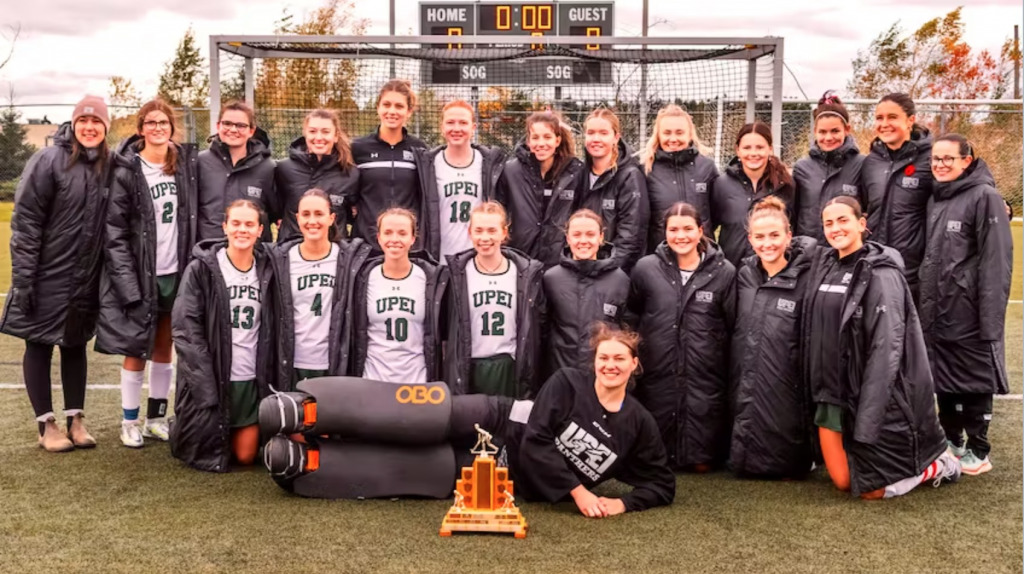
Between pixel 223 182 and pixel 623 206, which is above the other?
pixel 223 182

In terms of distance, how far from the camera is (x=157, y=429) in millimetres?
5430

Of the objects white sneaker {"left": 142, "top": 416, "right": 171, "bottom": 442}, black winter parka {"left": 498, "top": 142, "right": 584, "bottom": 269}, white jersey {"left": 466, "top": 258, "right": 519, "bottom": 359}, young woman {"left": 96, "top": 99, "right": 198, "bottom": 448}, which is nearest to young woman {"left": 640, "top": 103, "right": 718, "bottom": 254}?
black winter parka {"left": 498, "top": 142, "right": 584, "bottom": 269}

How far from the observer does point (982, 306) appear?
189 inches

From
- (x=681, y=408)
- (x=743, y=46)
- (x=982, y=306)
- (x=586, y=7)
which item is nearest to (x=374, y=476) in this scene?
(x=681, y=408)

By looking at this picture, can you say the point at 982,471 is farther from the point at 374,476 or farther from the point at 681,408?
the point at 374,476

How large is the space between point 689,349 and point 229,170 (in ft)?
8.33

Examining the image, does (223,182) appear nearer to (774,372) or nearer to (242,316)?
(242,316)

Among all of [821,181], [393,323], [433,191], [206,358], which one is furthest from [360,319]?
[821,181]

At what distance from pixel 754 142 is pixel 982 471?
1968 mm

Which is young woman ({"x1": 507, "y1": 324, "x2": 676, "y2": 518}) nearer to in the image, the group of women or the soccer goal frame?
the group of women

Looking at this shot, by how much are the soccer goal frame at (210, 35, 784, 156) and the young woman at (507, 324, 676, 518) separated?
2900 millimetres

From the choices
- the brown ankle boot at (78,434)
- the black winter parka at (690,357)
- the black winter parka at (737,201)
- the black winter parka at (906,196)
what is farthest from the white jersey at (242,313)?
the black winter parka at (906,196)

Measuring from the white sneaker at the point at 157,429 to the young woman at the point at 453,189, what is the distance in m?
1.71

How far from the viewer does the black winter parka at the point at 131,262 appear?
198 inches
